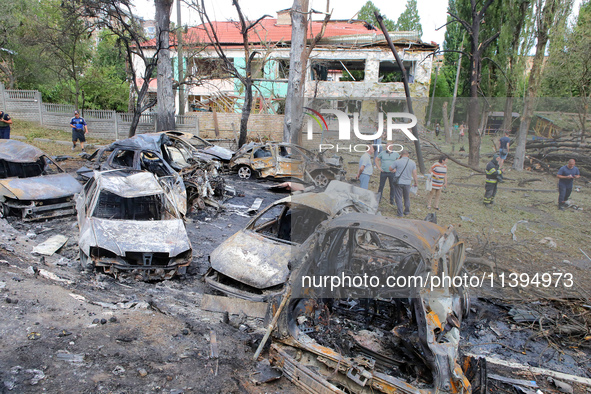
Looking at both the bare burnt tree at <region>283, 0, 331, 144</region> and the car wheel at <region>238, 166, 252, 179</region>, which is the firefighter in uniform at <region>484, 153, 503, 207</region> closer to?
the bare burnt tree at <region>283, 0, 331, 144</region>

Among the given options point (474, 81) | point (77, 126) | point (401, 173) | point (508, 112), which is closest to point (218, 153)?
point (77, 126)

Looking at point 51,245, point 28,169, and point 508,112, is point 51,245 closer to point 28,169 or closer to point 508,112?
point 28,169

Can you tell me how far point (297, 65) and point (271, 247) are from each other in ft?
32.7

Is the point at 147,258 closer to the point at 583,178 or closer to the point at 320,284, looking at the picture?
the point at 320,284

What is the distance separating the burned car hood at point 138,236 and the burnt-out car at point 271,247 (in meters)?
0.65

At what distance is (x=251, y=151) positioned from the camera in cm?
1300

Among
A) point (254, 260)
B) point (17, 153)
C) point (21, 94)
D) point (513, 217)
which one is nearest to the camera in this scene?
point (254, 260)

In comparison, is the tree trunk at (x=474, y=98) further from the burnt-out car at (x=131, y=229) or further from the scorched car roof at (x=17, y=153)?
the scorched car roof at (x=17, y=153)

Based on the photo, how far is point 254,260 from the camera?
4996 millimetres

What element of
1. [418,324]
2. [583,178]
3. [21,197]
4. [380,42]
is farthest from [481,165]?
[21,197]

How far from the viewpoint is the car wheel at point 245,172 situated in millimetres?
13008

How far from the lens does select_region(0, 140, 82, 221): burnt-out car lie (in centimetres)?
714

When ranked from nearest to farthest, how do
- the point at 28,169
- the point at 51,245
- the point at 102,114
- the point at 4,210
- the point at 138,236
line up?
the point at 138,236
the point at 51,245
the point at 4,210
the point at 28,169
the point at 102,114

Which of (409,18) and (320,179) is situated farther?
(409,18)
